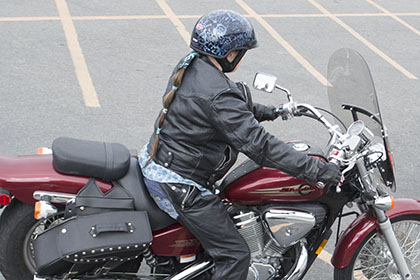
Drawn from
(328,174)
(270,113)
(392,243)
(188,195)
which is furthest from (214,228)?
(392,243)

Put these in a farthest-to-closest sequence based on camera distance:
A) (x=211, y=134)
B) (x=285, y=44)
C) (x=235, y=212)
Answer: (x=285, y=44)
(x=235, y=212)
(x=211, y=134)

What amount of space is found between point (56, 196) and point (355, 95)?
181cm

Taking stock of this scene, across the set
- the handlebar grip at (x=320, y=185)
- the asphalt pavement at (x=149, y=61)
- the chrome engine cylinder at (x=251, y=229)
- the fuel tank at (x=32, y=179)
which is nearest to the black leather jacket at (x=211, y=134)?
the handlebar grip at (x=320, y=185)

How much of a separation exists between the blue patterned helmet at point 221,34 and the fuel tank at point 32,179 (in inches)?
36.6

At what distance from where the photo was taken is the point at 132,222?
3.32 metres

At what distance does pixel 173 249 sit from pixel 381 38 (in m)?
6.90

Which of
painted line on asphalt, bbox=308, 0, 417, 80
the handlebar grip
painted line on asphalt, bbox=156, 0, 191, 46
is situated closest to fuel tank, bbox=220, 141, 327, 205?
the handlebar grip

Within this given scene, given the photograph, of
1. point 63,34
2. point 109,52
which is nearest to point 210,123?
point 109,52

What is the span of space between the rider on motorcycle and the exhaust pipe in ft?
0.34

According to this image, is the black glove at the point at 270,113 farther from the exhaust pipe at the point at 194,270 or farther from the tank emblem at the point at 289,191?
the exhaust pipe at the point at 194,270

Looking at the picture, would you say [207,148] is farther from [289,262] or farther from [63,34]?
[63,34]

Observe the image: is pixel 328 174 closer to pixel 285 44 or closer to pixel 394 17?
pixel 285 44

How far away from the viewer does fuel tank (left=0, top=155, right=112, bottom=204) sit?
10.9 feet

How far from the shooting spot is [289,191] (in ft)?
11.6
